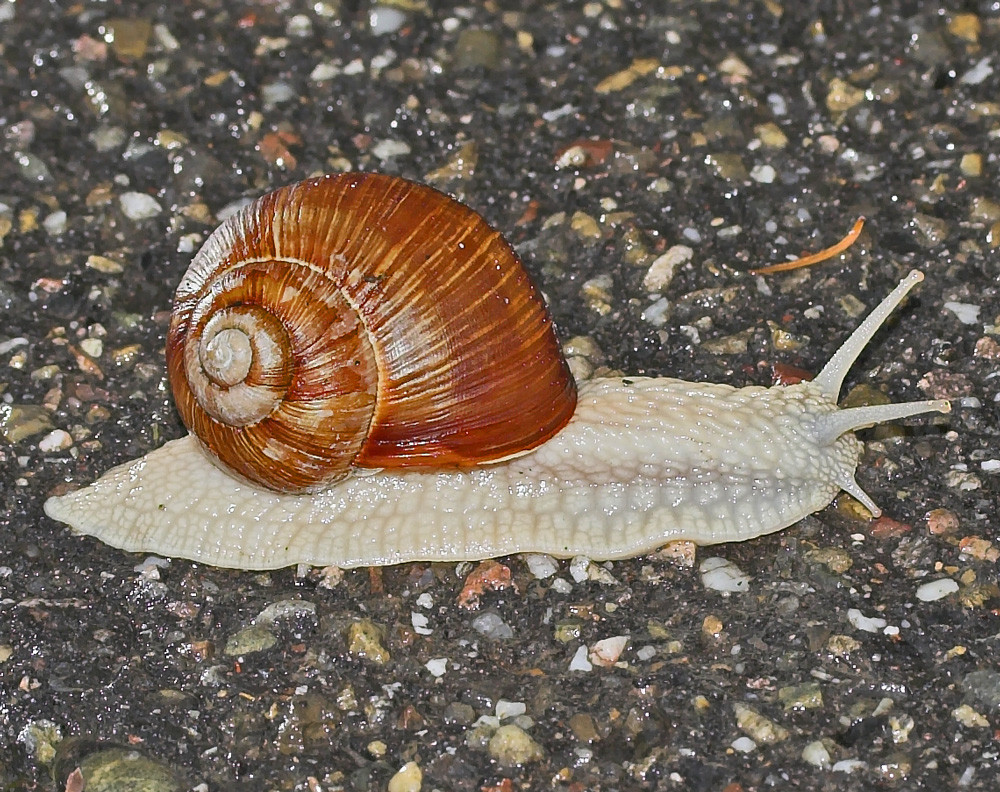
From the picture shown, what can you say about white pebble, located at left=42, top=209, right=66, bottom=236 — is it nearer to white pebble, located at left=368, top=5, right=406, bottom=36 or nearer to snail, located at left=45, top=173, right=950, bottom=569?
snail, located at left=45, top=173, right=950, bottom=569

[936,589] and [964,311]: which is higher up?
[964,311]

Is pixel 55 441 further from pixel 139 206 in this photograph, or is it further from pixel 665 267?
pixel 665 267

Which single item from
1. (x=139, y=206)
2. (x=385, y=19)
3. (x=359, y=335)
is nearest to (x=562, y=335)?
(x=359, y=335)

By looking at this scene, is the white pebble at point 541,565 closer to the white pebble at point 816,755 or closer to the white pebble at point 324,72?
the white pebble at point 816,755

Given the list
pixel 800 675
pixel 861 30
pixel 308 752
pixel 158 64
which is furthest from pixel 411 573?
pixel 861 30

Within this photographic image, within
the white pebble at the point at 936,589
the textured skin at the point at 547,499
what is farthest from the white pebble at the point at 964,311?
the white pebble at the point at 936,589

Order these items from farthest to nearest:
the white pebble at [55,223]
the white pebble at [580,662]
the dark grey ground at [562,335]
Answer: the white pebble at [55,223] < the white pebble at [580,662] < the dark grey ground at [562,335]
